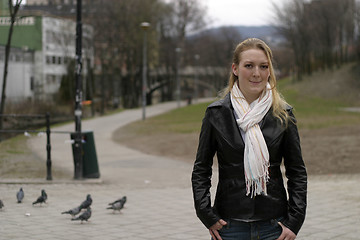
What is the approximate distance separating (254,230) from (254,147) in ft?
1.54

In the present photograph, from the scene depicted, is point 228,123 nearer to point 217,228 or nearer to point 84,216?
point 217,228

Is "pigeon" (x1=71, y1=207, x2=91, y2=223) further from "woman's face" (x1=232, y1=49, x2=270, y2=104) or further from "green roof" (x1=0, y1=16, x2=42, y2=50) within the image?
"green roof" (x1=0, y1=16, x2=42, y2=50)

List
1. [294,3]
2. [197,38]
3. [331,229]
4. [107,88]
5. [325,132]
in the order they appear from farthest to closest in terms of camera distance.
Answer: [197,38], [294,3], [107,88], [325,132], [331,229]

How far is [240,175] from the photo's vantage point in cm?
335

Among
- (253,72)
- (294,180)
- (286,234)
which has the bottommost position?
(286,234)

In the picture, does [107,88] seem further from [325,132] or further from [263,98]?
[263,98]

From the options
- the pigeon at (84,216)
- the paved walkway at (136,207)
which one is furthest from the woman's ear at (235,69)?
the pigeon at (84,216)

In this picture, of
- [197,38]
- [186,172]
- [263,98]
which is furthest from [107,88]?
[263,98]

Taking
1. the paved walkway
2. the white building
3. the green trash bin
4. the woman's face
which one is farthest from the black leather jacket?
the white building

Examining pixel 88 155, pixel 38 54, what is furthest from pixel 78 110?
pixel 38 54

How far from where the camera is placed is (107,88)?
6500cm

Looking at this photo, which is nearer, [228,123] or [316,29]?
[228,123]

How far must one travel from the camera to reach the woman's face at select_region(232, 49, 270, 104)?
3428 millimetres

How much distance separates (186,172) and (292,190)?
37.1ft
